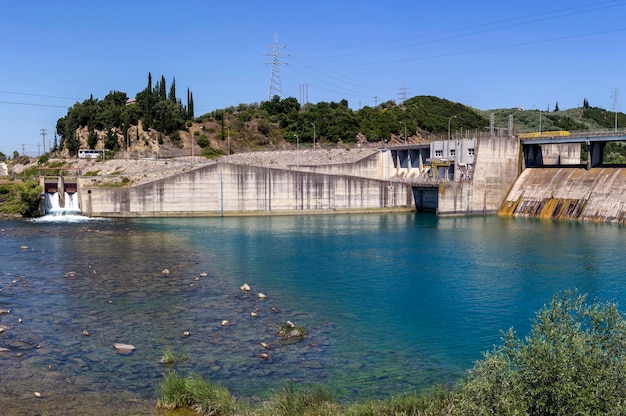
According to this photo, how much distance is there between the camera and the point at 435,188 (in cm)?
7925

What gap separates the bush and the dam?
58419mm

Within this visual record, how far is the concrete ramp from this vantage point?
66.9m

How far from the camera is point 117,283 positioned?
36094 millimetres

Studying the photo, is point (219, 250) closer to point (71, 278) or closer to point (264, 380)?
point (71, 278)

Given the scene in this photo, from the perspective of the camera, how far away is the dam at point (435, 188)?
71438mm

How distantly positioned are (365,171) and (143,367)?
244ft

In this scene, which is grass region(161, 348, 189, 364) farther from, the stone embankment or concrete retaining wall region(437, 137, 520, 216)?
the stone embankment

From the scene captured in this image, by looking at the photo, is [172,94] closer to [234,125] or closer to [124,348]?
[234,125]

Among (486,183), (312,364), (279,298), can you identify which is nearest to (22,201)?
(279,298)

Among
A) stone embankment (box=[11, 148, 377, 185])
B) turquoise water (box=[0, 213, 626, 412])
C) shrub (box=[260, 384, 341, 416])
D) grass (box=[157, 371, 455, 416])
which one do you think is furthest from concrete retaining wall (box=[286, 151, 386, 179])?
shrub (box=[260, 384, 341, 416])

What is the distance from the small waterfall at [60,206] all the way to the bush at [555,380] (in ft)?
223

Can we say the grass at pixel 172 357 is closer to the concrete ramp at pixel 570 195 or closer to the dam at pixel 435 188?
the dam at pixel 435 188

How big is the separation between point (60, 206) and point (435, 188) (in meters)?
49.3

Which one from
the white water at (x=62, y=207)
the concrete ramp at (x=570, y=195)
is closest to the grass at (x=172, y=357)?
the white water at (x=62, y=207)
